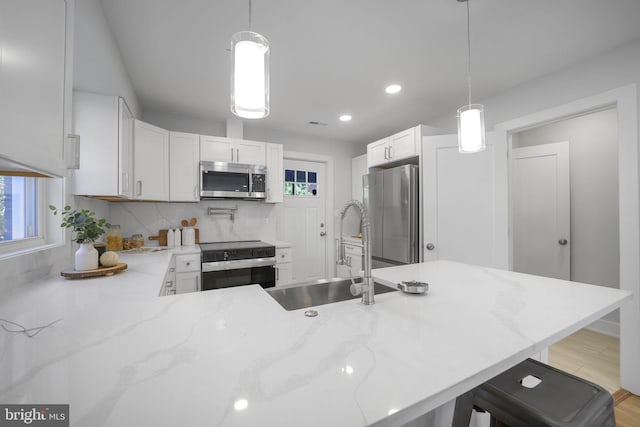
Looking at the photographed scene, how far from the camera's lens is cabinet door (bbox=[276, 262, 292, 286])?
3.23m

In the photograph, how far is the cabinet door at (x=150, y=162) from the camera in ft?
8.66

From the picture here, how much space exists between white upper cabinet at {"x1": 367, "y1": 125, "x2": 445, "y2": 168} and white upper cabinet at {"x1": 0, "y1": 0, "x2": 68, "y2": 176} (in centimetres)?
284

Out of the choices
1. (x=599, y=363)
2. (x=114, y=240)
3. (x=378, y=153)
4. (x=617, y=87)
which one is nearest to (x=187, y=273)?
(x=114, y=240)

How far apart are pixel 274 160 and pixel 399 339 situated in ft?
10.1

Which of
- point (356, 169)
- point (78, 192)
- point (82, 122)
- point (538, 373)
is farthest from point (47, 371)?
point (356, 169)

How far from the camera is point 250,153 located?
3441 mm

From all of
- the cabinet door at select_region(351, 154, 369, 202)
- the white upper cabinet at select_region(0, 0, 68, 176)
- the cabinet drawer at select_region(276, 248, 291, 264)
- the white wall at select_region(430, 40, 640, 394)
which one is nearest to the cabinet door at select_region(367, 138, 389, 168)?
the cabinet door at select_region(351, 154, 369, 202)

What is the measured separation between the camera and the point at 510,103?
2.72m

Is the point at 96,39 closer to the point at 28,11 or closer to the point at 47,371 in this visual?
the point at 28,11

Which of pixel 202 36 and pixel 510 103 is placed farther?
pixel 510 103

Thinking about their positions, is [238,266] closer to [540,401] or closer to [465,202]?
[465,202]

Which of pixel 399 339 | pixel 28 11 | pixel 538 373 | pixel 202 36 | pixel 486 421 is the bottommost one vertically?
pixel 486 421

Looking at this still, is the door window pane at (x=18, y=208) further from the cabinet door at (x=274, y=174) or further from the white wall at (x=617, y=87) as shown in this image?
the white wall at (x=617, y=87)

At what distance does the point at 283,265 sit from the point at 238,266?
1.78 feet
